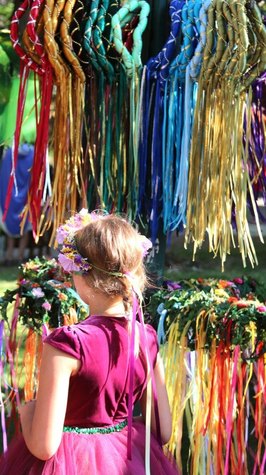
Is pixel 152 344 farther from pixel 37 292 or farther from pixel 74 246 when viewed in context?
pixel 37 292

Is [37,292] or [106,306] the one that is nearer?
[106,306]

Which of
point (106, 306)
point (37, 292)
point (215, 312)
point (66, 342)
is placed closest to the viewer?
point (66, 342)

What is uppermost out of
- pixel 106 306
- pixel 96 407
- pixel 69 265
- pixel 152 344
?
pixel 69 265

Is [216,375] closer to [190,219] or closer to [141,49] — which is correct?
[190,219]

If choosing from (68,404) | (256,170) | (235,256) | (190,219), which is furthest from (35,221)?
(235,256)

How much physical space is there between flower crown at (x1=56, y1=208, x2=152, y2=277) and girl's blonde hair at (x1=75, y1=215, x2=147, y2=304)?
0.01 metres

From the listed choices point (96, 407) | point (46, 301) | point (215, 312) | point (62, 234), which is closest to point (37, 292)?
point (46, 301)

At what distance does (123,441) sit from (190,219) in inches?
34.2

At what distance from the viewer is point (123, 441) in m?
1.97

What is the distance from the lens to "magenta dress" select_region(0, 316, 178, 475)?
1877 millimetres

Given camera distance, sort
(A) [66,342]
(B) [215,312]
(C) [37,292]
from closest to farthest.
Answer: (A) [66,342]
(B) [215,312]
(C) [37,292]

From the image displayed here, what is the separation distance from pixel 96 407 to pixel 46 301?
32.8 inches

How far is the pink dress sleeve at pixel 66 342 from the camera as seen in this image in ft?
5.99

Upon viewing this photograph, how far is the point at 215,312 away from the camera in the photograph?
2.50 meters
